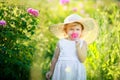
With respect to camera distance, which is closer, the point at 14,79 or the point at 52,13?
the point at 14,79

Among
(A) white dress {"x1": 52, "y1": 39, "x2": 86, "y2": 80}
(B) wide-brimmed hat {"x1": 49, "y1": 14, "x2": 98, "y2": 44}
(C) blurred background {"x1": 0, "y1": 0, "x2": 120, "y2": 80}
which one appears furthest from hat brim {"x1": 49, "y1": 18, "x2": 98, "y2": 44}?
(C) blurred background {"x1": 0, "y1": 0, "x2": 120, "y2": 80}

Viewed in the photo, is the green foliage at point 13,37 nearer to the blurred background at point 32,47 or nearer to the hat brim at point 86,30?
the blurred background at point 32,47

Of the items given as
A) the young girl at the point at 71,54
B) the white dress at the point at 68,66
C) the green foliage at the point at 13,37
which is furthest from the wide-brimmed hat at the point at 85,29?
the green foliage at the point at 13,37

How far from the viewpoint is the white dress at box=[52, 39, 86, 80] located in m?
4.91

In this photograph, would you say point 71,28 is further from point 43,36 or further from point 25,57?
point 43,36

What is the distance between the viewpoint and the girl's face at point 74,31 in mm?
4996

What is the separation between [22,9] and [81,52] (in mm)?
1132

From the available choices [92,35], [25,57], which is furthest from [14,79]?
[92,35]

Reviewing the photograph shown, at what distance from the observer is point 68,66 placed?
4.90 meters

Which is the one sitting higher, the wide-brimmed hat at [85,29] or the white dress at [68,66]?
the wide-brimmed hat at [85,29]

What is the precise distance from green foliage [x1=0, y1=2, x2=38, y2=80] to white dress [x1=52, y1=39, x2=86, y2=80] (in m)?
0.76

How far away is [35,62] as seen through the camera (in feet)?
19.8

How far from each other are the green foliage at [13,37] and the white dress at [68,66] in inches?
29.8

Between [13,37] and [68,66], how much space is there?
95 centimetres
